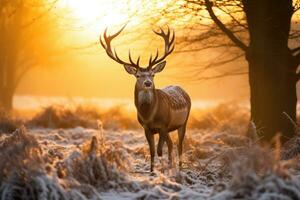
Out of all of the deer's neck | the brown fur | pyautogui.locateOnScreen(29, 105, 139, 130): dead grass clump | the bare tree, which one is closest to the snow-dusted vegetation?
the brown fur

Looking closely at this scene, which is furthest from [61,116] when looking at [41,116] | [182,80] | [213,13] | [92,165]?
[92,165]

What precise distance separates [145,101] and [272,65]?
299 cm

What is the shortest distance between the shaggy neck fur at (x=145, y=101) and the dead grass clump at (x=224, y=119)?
6.79 meters

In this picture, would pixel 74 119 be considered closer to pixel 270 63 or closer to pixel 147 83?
pixel 270 63

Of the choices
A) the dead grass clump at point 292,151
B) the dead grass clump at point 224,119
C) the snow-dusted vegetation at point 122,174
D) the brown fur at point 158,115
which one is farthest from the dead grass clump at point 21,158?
the dead grass clump at point 224,119

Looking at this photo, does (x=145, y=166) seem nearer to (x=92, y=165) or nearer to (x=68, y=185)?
(x=92, y=165)

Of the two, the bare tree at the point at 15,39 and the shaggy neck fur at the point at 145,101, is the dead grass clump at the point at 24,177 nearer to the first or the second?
the shaggy neck fur at the point at 145,101

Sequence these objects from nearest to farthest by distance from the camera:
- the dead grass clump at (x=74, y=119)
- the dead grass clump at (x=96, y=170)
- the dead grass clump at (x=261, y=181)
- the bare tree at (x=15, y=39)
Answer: the dead grass clump at (x=261, y=181) → the dead grass clump at (x=96, y=170) → the dead grass clump at (x=74, y=119) → the bare tree at (x=15, y=39)

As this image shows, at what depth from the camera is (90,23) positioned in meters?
12.0

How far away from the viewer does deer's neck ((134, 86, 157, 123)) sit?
30.8ft

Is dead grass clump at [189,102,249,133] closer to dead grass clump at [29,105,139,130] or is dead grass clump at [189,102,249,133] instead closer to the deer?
dead grass clump at [29,105,139,130]

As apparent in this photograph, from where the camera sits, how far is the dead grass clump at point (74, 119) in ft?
59.3

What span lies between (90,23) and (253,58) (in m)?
3.22

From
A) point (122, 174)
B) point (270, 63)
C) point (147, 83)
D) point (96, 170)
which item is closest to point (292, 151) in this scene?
point (270, 63)
